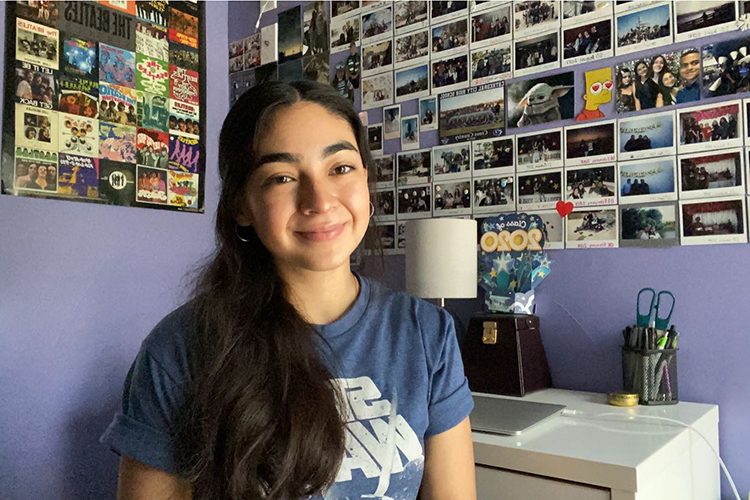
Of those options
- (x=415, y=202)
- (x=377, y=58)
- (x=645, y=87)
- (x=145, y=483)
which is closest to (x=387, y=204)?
(x=415, y=202)

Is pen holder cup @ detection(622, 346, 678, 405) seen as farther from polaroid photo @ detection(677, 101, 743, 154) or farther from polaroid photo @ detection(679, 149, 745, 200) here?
polaroid photo @ detection(677, 101, 743, 154)

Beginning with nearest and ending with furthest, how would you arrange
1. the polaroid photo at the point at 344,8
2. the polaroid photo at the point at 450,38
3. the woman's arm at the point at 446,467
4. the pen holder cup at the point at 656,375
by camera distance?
the woman's arm at the point at 446,467
the pen holder cup at the point at 656,375
the polaroid photo at the point at 450,38
the polaroid photo at the point at 344,8

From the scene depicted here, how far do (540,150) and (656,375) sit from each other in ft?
2.12

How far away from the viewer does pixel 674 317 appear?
1.34 metres

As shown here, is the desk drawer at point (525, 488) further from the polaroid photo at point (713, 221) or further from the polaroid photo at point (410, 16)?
the polaroid photo at point (410, 16)

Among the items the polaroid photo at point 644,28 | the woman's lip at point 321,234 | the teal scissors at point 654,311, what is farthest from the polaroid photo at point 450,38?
the woman's lip at point 321,234

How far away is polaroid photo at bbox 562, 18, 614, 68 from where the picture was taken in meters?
1.44

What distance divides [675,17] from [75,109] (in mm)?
1545

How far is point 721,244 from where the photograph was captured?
50.4 inches

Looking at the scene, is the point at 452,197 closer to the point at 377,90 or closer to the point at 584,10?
the point at 377,90

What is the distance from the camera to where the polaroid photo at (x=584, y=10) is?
4.73 ft

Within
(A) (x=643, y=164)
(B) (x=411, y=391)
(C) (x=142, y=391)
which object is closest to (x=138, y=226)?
(C) (x=142, y=391)

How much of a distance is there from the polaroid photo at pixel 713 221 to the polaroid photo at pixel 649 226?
21 mm

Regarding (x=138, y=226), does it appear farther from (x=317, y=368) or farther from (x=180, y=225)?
(x=317, y=368)
